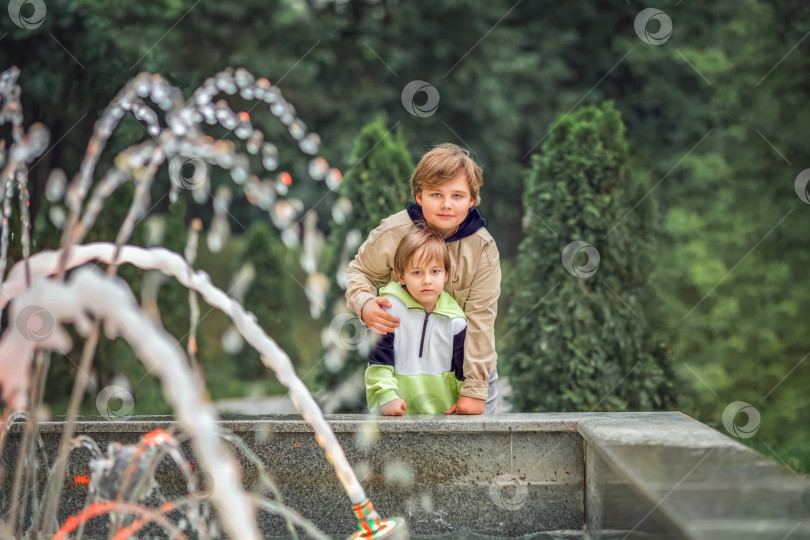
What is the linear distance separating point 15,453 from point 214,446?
2.38m

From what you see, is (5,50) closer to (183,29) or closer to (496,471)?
(183,29)

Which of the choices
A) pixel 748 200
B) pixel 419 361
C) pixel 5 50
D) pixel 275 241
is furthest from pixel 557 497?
pixel 275 241

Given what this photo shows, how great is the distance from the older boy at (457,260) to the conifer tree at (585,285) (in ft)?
5.63

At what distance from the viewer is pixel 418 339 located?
3064 millimetres
